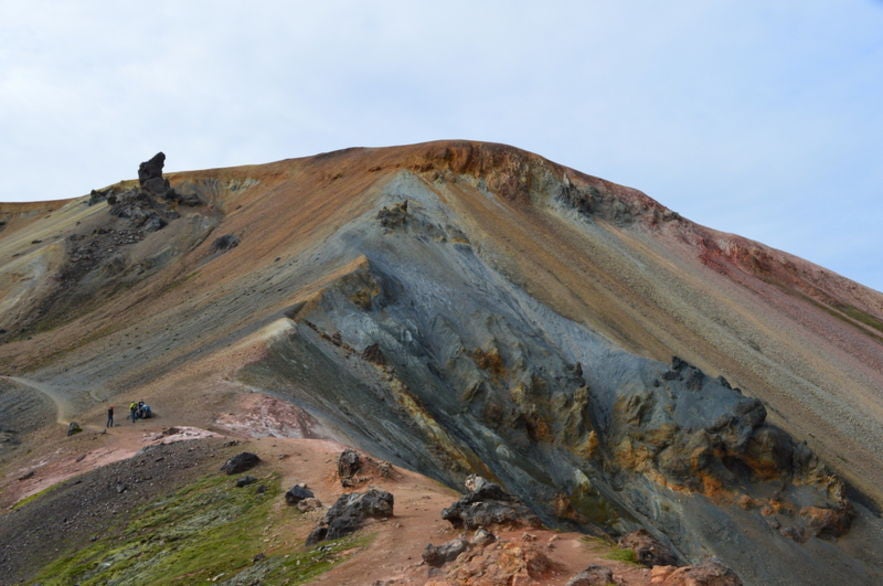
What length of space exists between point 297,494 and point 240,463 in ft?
12.0

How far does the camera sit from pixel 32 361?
4622cm

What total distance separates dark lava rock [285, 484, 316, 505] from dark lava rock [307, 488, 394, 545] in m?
1.39

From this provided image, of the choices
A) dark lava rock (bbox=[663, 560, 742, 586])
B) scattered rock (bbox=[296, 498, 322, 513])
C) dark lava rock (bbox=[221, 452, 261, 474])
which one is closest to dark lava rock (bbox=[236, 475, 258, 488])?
dark lava rock (bbox=[221, 452, 261, 474])

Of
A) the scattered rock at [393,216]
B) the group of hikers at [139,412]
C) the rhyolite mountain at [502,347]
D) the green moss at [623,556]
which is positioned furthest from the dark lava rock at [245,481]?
the scattered rock at [393,216]

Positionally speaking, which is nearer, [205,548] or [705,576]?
[705,576]

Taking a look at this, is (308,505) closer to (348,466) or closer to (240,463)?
(348,466)

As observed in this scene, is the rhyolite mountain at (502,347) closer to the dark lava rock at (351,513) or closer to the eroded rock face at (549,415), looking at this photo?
the eroded rock face at (549,415)

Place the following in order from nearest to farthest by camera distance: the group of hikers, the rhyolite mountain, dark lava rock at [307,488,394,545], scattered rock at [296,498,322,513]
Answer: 1. dark lava rock at [307,488,394,545]
2. scattered rock at [296,498,322,513]
3. the group of hikers
4. the rhyolite mountain

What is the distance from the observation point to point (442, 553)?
472 inches

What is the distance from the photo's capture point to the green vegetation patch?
1348cm

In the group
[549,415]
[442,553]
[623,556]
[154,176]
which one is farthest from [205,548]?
[154,176]

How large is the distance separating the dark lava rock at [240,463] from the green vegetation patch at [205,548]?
358 mm

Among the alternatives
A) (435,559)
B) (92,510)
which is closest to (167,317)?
(92,510)

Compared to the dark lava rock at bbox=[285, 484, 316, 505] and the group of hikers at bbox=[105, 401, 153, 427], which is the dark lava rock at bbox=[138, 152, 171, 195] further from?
the dark lava rock at bbox=[285, 484, 316, 505]
